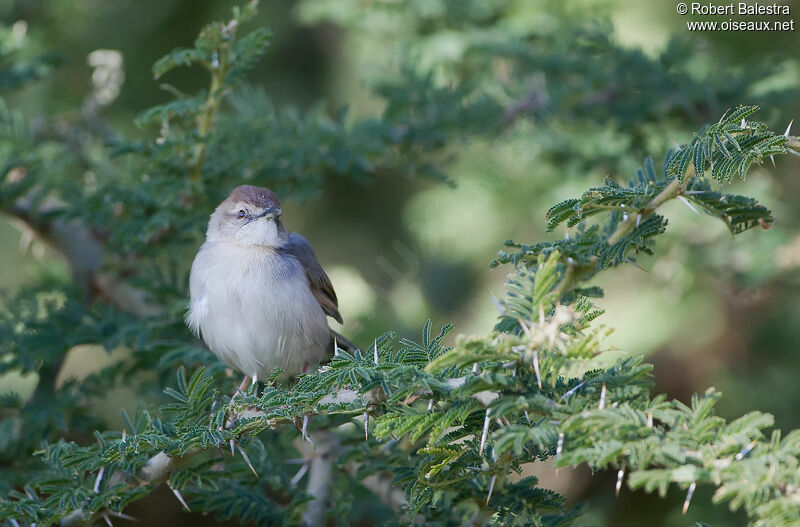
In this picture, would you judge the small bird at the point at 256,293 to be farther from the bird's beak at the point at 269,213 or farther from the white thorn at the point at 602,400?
the white thorn at the point at 602,400

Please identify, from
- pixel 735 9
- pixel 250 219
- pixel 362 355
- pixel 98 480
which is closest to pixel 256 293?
pixel 250 219

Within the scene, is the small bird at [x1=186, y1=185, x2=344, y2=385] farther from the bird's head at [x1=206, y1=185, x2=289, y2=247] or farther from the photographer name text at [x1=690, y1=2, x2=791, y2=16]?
the photographer name text at [x1=690, y1=2, x2=791, y2=16]

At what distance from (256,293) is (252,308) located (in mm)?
83

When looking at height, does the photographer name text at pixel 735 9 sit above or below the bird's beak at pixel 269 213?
above

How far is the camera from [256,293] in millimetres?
4109

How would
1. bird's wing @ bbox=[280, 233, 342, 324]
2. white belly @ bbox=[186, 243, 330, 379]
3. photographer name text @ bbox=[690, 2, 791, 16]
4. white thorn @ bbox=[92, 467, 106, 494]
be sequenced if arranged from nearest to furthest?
white thorn @ bbox=[92, 467, 106, 494] → white belly @ bbox=[186, 243, 330, 379] → bird's wing @ bbox=[280, 233, 342, 324] → photographer name text @ bbox=[690, 2, 791, 16]

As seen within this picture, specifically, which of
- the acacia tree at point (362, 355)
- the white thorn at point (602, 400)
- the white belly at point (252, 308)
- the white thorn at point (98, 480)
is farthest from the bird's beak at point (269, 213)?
the white thorn at point (602, 400)

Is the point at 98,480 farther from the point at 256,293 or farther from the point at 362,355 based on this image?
the point at 256,293

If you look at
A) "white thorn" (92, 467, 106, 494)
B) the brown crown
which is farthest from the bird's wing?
"white thorn" (92, 467, 106, 494)

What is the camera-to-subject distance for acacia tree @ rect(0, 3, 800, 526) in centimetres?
195

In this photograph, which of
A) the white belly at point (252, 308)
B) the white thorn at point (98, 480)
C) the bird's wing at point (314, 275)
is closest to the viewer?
the white thorn at point (98, 480)

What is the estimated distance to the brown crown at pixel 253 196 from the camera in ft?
14.1

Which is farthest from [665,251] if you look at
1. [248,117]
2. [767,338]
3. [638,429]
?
[638,429]

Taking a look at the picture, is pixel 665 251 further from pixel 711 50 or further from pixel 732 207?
pixel 732 207
